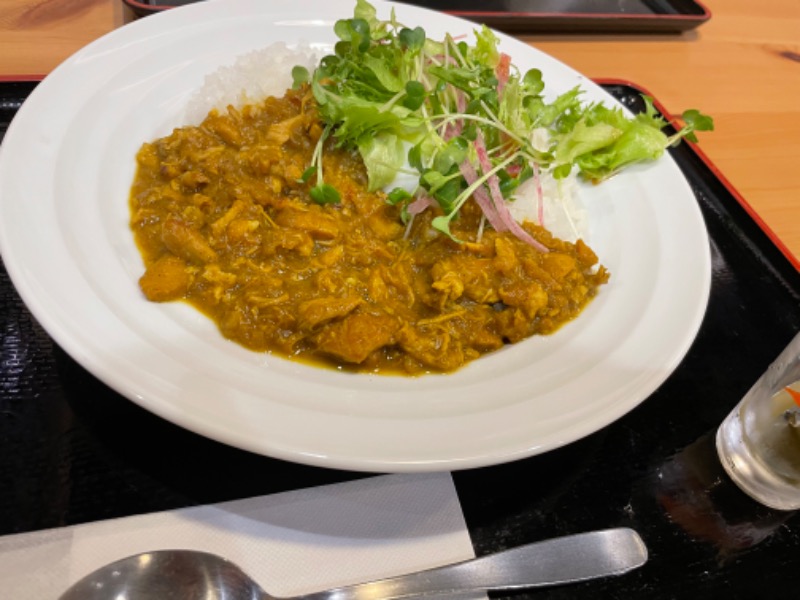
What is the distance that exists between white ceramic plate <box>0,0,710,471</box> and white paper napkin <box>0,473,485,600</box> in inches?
9.8

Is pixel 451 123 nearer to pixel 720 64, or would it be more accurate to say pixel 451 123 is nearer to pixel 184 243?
pixel 184 243

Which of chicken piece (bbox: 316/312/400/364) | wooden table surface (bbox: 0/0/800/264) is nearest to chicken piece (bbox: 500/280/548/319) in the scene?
chicken piece (bbox: 316/312/400/364)

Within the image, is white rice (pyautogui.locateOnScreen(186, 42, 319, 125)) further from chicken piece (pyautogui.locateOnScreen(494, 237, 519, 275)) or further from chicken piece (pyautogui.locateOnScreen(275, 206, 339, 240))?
chicken piece (pyautogui.locateOnScreen(494, 237, 519, 275))

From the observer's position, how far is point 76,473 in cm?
166

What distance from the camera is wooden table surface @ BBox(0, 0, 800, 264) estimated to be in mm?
3178

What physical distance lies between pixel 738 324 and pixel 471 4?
2.56 metres

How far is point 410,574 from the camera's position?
1.54 metres

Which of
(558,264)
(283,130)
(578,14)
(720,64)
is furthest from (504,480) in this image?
(720,64)

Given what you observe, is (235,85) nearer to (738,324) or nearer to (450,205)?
(450,205)

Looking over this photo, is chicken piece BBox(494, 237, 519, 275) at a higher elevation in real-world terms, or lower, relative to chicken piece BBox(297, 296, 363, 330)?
higher

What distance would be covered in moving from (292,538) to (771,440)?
4.78 ft

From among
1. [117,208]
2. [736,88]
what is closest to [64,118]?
[117,208]

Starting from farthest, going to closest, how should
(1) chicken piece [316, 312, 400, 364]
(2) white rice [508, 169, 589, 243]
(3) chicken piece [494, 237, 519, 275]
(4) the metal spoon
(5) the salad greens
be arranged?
(2) white rice [508, 169, 589, 243], (5) the salad greens, (3) chicken piece [494, 237, 519, 275], (1) chicken piece [316, 312, 400, 364], (4) the metal spoon

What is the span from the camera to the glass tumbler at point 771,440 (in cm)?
190
